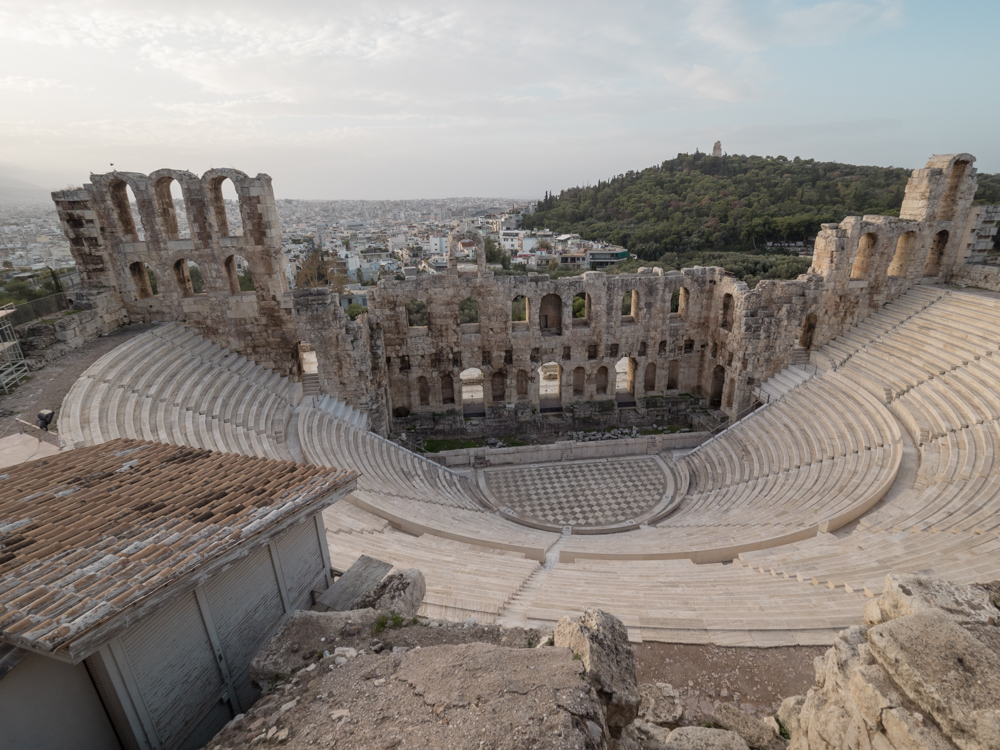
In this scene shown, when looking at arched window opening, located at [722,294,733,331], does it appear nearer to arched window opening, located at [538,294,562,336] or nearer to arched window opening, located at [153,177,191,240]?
arched window opening, located at [538,294,562,336]

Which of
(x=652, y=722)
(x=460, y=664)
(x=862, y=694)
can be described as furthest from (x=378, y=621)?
(x=862, y=694)

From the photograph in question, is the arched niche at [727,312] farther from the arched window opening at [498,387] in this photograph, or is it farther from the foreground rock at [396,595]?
the foreground rock at [396,595]

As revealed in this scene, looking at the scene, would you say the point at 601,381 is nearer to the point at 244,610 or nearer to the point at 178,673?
the point at 244,610

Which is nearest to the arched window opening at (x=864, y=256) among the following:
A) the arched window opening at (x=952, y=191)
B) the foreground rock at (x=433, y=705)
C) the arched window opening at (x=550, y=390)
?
the arched window opening at (x=952, y=191)

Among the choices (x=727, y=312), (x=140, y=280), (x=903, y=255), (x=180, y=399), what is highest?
(x=140, y=280)

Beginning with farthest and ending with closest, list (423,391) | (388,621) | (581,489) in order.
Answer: (423,391), (581,489), (388,621)

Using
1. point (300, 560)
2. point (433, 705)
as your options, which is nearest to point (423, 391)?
point (300, 560)
